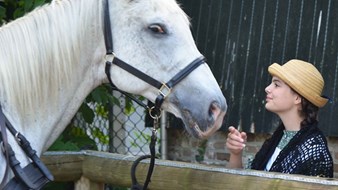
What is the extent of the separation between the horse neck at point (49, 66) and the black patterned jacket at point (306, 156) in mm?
858

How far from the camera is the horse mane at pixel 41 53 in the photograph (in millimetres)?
3145

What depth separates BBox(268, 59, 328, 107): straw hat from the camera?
3.56 meters

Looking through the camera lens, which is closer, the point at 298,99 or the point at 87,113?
the point at 298,99

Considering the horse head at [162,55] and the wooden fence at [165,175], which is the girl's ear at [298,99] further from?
the horse head at [162,55]

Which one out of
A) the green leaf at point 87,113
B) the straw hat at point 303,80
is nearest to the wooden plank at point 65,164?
the green leaf at point 87,113

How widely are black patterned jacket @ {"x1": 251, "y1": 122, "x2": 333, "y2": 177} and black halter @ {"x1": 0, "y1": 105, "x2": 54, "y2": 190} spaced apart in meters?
1.02

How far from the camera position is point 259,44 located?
18.9 ft

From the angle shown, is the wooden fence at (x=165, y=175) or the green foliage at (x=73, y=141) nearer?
the wooden fence at (x=165, y=175)

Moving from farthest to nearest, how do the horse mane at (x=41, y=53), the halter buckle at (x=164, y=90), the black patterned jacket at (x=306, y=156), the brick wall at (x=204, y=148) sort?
the brick wall at (x=204, y=148) < the black patterned jacket at (x=306, y=156) < the halter buckle at (x=164, y=90) < the horse mane at (x=41, y=53)

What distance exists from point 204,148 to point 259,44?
104 centimetres

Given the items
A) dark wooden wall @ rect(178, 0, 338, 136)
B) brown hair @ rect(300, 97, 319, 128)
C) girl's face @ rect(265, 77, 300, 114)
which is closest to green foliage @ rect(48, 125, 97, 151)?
dark wooden wall @ rect(178, 0, 338, 136)

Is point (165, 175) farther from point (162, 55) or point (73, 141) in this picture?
point (73, 141)

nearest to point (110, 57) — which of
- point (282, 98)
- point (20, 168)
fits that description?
point (20, 168)

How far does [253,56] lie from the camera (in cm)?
577
